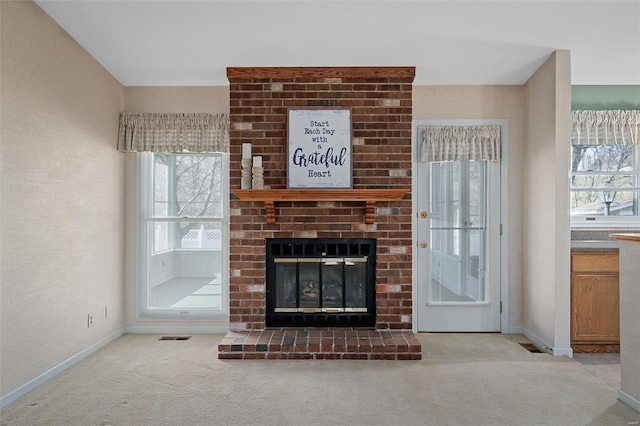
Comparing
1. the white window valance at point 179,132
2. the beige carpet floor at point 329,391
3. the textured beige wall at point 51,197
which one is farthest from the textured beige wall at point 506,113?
the textured beige wall at point 51,197

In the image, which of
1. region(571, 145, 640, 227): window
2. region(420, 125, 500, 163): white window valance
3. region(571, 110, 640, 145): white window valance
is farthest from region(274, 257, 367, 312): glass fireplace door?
region(571, 110, 640, 145): white window valance

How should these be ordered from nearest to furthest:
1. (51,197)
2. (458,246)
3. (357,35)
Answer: (51,197)
(357,35)
(458,246)

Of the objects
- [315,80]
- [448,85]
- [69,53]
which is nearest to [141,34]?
[69,53]

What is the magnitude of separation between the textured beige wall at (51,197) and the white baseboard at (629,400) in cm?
375

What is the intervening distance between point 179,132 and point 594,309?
4050 mm

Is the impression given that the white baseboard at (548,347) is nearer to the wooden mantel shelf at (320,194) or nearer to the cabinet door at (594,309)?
the cabinet door at (594,309)

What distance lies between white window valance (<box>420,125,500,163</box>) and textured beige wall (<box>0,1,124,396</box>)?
9.81 feet

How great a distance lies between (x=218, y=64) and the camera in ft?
12.9

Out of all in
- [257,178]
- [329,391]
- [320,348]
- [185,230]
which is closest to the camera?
[329,391]

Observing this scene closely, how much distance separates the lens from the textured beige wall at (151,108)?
14.8 feet

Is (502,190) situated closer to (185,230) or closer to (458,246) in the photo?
(458,246)

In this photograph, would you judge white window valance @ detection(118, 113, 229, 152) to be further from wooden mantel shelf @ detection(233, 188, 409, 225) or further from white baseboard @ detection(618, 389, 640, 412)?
white baseboard @ detection(618, 389, 640, 412)

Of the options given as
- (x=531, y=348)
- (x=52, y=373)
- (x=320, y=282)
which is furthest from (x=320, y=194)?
(x=52, y=373)

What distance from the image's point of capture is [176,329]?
14.7 ft
